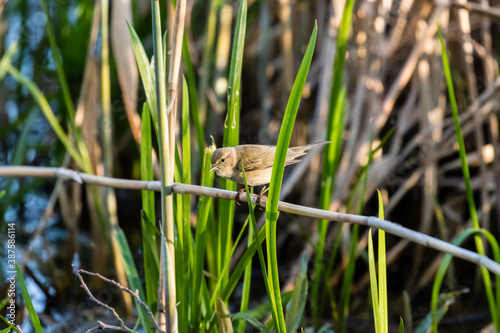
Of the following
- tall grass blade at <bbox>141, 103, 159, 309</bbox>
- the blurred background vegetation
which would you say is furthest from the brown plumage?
the blurred background vegetation

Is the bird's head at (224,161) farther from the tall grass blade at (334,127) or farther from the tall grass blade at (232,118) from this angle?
the tall grass blade at (334,127)

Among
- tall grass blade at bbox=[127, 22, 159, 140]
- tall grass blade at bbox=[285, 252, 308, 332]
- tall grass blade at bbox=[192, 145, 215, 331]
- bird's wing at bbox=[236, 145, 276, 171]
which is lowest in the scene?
tall grass blade at bbox=[285, 252, 308, 332]

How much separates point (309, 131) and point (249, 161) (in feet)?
4.98

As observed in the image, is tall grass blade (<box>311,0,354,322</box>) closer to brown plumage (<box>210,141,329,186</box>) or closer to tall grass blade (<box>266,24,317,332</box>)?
brown plumage (<box>210,141,329,186</box>)

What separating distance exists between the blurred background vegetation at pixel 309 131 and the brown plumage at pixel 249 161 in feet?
2.37

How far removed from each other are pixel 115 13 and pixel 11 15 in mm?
1380

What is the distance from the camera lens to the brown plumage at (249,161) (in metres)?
1.64

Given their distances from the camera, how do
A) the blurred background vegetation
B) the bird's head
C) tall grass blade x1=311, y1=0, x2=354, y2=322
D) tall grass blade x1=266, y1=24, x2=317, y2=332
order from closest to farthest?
tall grass blade x1=266, y1=24, x2=317, y2=332 → the bird's head → tall grass blade x1=311, y1=0, x2=354, y2=322 → the blurred background vegetation

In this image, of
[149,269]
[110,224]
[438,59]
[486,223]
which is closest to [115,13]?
[110,224]

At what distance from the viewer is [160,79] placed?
1182 mm

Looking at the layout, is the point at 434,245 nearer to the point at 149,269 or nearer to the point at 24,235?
the point at 149,269

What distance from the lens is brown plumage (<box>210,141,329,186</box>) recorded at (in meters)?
1.64

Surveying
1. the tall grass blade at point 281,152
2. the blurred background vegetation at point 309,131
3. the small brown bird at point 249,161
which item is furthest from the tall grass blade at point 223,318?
the blurred background vegetation at point 309,131

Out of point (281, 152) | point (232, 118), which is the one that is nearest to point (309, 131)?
point (232, 118)
